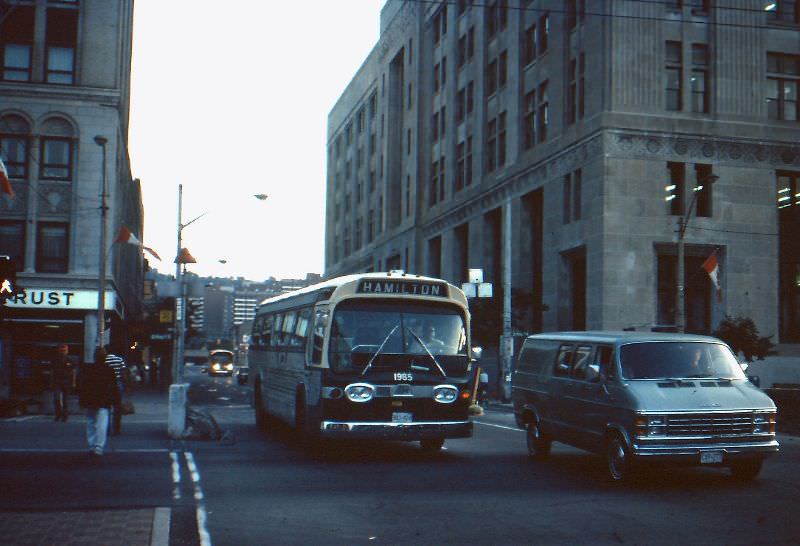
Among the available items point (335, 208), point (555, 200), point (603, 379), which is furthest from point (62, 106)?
point (335, 208)

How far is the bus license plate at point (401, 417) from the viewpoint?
1541 centimetres

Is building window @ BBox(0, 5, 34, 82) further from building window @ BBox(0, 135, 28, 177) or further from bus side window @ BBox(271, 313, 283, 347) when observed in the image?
bus side window @ BBox(271, 313, 283, 347)

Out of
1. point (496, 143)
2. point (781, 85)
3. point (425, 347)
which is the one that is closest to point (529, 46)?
point (496, 143)

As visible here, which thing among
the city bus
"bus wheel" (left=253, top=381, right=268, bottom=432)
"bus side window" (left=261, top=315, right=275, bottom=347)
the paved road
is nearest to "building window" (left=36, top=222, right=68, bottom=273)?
"bus side window" (left=261, top=315, right=275, bottom=347)

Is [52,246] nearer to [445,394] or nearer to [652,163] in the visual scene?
[652,163]

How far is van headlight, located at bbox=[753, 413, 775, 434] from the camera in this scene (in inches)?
490

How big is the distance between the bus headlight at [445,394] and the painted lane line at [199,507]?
3.99 meters

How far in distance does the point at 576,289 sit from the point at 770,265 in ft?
27.1

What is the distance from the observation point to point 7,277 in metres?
11.7

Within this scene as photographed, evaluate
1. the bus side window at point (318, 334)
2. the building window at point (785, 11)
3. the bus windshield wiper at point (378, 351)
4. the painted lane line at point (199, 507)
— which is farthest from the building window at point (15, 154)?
the building window at point (785, 11)

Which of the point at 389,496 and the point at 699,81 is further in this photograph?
the point at 699,81

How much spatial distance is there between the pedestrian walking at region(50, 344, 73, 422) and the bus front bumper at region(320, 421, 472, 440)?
1021 centimetres

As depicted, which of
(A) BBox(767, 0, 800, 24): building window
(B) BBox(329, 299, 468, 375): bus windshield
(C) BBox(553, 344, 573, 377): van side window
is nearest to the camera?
(C) BBox(553, 344, 573, 377): van side window

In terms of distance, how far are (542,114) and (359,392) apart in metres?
33.3
